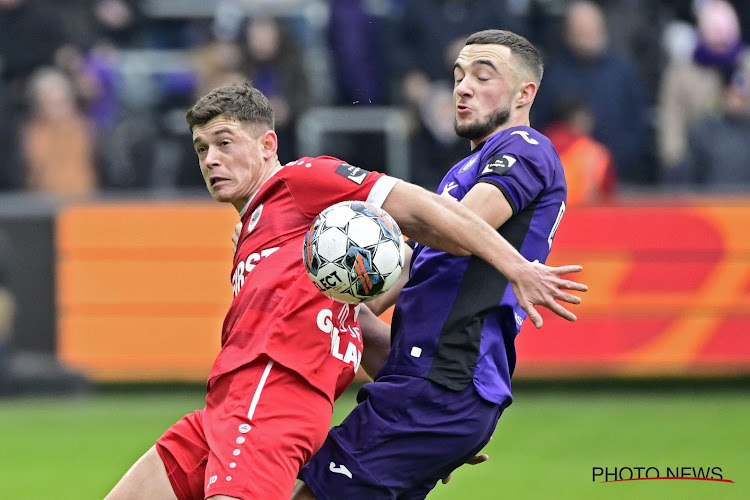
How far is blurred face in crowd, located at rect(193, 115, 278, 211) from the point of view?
4.91 meters

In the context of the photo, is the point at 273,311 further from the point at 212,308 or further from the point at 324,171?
the point at 212,308

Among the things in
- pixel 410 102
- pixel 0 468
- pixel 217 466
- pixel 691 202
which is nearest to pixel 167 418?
pixel 0 468

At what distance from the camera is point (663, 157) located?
12523mm

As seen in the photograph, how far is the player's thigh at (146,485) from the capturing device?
186 inches

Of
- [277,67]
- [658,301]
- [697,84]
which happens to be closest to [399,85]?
[277,67]

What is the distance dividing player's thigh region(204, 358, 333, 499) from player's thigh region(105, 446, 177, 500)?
1.06ft

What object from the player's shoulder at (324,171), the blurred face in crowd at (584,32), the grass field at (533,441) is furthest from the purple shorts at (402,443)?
the blurred face in crowd at (584,32)

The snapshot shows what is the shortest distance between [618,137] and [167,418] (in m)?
5.42

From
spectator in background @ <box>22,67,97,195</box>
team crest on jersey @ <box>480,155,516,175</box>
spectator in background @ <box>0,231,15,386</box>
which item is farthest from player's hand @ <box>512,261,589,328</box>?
spectator in background @ <box>22,67,97,195</box>

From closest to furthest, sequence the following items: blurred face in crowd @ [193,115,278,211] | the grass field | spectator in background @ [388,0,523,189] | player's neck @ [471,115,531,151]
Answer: blurred face in crowd @ [193,115,278,211] → player's neck @ [471,115,531,151] → the grass field → spectator in background @ [388,0,523,189]

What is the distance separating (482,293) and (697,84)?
8.52 meters

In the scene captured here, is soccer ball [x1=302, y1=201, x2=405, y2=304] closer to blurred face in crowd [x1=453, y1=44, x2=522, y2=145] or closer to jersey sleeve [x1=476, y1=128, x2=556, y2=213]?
jersey sleeve [x1=476, y1=128, x2=556, y2=213]

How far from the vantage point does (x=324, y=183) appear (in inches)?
183

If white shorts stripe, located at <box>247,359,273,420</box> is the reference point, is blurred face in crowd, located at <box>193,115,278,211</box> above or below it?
above
